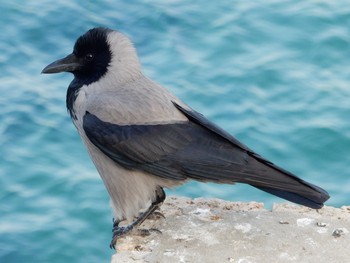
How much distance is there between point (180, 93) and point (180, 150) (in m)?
3.57

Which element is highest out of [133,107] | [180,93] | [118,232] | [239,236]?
[180,93]

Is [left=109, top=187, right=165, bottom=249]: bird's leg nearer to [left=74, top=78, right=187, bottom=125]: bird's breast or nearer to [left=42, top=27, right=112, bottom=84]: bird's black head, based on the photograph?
[left=74, top=78, right=187, bottom=125]: bird's breast

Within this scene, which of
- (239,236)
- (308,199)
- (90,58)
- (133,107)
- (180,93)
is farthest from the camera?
(180,93)

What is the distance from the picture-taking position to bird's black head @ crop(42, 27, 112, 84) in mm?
5062

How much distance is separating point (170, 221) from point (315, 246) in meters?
0.77

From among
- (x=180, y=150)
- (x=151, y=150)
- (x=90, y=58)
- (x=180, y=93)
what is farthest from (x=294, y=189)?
(x=180, y=93)

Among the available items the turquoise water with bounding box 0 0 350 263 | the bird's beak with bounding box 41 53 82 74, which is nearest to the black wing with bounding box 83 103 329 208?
the bird's beak with bounding box 41 53 82 74

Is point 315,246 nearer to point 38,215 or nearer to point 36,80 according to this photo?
point 38,215

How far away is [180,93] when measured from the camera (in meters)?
8.33

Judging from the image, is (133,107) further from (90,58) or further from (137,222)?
(137,222)

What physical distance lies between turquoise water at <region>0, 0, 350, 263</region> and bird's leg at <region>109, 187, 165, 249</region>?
6.36ft

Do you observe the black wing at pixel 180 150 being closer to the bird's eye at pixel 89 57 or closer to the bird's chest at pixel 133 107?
the bird's chest at pixel 133 107

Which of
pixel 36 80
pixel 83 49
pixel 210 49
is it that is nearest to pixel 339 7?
pixel 210 49

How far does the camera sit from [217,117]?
8.00 m
